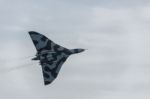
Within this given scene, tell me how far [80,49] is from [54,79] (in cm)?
1411

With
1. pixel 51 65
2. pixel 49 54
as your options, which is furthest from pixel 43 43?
pixel 51 65

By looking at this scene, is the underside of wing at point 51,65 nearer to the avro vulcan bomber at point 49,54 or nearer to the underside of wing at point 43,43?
the avro vulcan bomber at point 49,54

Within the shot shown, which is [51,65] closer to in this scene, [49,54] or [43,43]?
[49,54]

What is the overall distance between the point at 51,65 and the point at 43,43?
27.1ft

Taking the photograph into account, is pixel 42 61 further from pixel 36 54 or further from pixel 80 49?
pixel 80 49

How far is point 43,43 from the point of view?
14525 centimetres

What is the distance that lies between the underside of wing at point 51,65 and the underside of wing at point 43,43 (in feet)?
7.46

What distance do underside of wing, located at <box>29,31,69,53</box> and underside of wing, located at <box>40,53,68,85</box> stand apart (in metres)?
2.27

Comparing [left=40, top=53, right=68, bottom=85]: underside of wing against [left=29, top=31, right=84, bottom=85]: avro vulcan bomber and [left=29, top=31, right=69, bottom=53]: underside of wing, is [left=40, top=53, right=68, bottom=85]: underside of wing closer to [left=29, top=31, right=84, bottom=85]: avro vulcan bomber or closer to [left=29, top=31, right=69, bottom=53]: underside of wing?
[left=29, top=31, right=84, bottom=85]: avro vulcan bomber

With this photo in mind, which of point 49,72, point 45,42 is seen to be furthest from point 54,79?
point 45,42

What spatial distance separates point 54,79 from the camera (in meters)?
142

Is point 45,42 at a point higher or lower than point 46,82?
higher

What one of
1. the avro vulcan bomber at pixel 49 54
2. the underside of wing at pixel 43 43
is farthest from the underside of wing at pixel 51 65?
the underside of wing at pixel 43 43

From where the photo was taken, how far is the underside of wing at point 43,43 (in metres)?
144
